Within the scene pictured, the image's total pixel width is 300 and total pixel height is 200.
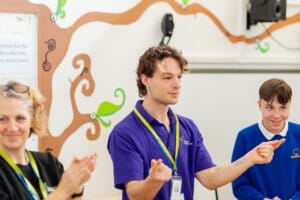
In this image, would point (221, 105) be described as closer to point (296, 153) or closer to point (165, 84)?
point (296, 153)

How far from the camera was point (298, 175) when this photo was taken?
120 inches

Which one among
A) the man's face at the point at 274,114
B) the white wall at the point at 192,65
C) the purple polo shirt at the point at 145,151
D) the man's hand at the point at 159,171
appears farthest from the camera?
the white wall at the point at 192,65

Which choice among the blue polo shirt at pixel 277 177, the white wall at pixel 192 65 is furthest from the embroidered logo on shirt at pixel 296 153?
the white wall at pixel 192 65

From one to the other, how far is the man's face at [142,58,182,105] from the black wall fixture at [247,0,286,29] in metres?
1.83

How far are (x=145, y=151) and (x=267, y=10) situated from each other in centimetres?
214

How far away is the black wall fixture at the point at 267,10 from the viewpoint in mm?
4160

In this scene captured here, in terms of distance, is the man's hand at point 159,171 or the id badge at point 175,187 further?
the id badge at point 175,187

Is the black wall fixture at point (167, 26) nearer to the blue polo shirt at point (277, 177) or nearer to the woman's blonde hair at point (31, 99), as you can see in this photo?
the blue polo shirt at point (277, 177)

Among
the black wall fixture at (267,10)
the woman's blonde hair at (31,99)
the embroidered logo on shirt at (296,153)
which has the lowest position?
the embroidered logo on shirt at (296,153)

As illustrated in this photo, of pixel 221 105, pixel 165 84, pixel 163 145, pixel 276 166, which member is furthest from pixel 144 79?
pixel 221 105

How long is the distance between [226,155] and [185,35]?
1.03 m

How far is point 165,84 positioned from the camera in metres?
2.53

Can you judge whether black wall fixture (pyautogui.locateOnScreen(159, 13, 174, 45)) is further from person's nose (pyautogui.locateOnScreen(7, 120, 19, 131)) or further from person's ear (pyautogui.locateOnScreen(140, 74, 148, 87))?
person's nose (pyautogui.locateOnScreen(7, 120, 19, 131))

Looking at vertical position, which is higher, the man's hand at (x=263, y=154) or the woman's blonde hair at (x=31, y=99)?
the woman's blonde hair at (x=31, y=99)
